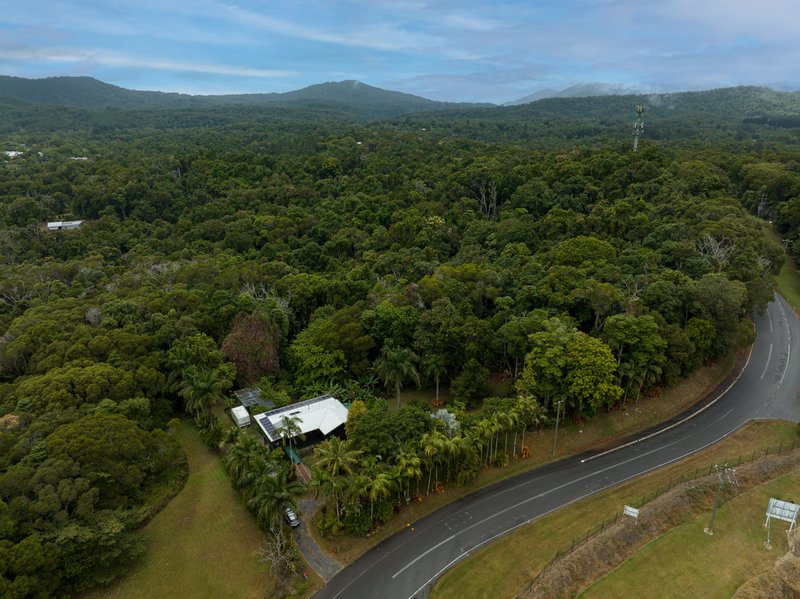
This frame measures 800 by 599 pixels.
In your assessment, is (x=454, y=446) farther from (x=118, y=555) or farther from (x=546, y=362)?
(x=118, y=555)

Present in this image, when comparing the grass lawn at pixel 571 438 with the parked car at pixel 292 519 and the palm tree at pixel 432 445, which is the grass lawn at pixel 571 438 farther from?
the palm tree at pixel 432 445

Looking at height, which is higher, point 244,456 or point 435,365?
point 435,365

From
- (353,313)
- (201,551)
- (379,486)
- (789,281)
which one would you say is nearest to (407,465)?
(379,486)

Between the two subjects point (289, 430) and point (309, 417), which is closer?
point (289, 430)

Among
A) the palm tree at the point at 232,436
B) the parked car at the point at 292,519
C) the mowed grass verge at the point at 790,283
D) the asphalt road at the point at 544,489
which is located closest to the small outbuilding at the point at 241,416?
the palm tree at the point at 232,436

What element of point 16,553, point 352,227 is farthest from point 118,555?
point 352,227

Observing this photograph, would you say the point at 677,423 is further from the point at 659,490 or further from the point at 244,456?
the point at 244,456

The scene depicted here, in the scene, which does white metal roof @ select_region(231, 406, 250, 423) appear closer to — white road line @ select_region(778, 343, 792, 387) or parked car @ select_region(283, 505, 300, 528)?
parked car @ select_region(283, 505, 300, 528)
